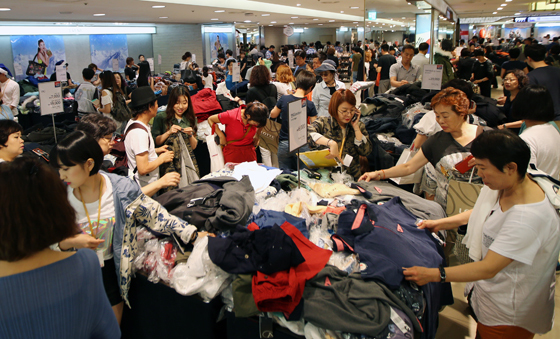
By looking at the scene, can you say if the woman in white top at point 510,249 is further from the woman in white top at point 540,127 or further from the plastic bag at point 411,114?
the plastic bag at point 411,114

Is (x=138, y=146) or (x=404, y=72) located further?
(x=404, y=72)

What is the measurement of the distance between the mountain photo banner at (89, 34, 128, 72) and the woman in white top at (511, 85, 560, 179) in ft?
49.3

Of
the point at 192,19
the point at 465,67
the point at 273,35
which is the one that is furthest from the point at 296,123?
the point at 273,35

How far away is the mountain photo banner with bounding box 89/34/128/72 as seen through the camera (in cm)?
1462

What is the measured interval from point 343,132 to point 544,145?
4.68ft

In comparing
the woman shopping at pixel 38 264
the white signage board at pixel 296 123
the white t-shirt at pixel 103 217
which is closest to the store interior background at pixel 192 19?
the white signage board at pixel 296 123

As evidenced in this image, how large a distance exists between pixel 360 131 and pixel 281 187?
98cm

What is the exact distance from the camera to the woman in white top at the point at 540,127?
268 centimetres

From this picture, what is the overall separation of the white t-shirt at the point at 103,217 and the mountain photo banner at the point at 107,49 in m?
14.4

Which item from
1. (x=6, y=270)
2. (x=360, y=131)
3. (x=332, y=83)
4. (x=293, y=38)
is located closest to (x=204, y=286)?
(x=6, y=270)

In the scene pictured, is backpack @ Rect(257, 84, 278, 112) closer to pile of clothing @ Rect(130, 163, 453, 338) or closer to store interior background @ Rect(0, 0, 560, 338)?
store interior background @ Rect(0, 0, 560, 338)

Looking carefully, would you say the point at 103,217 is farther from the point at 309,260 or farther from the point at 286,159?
the point at 286,159

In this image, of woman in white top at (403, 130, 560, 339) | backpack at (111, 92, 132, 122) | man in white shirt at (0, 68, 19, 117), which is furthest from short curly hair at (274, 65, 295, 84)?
woman in white top at (403, 130, 560, 339)

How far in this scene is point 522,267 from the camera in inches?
66.6
